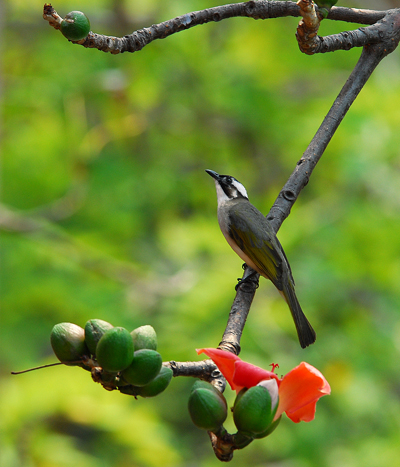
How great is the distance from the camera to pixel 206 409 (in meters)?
1.45

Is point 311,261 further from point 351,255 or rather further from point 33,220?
point 33,220

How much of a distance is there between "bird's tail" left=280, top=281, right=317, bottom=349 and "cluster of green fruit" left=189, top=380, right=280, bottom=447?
1662 millimetres

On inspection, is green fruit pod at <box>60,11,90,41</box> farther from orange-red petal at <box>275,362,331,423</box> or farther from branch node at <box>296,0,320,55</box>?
orange-red petal at <box>275,362,331,423</box>

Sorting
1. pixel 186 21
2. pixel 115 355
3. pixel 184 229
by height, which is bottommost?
pixel 184 229

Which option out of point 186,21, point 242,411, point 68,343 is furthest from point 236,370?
point 186,21

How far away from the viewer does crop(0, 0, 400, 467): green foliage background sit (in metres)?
7.21

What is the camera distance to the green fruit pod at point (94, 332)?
1.49 meters

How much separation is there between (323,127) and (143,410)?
664cm

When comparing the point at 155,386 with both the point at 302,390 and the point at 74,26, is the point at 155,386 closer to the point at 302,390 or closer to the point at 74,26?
the point at 302,390

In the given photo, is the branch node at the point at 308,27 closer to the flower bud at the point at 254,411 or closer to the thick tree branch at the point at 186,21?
the thick tree branch at the point at 186,21

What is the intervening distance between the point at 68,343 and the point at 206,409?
42 centimetres

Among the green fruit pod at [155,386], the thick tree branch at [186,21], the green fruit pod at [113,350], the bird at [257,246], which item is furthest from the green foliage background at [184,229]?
the green fruit pod at [113,350]

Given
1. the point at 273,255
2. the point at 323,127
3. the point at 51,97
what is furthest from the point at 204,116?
the point at 323,127

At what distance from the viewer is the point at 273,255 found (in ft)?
14.8
